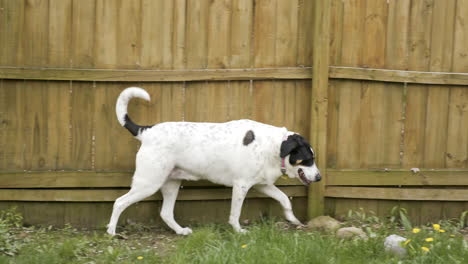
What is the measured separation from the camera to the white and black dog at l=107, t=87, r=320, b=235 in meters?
5.14

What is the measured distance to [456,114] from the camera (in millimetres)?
5805

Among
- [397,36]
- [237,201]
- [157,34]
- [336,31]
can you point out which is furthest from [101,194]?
[397,36]

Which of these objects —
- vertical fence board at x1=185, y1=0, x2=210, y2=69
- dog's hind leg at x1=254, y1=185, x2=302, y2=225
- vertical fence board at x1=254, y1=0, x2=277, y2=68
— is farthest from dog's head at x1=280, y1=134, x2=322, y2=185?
vertical fence board at x1=185, y1=0, x2=210, y2=69

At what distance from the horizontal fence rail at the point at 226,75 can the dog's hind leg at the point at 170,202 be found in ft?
3.19

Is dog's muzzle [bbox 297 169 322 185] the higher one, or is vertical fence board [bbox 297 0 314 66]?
vertical fence board [bbox 297 0 314 66]

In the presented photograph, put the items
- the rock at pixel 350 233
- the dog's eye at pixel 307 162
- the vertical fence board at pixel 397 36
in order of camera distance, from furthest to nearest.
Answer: the vertical fence board at pixel 397 36
the dog's eye at pixel 307 162
the rock at pixel 350 233

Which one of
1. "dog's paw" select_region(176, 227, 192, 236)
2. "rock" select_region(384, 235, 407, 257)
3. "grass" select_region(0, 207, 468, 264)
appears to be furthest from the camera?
"dog's paw" select_region(176, 227, 192, 236)

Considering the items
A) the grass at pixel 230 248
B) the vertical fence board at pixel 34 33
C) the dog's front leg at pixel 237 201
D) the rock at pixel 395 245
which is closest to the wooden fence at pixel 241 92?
the vertical fence board at pixel 34 33

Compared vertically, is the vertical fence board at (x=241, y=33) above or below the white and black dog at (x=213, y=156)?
above

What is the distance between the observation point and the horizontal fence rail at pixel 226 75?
5.29m

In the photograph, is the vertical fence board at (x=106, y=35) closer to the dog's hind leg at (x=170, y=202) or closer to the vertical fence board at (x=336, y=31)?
the dog's hind leg at (x=170, y=202)

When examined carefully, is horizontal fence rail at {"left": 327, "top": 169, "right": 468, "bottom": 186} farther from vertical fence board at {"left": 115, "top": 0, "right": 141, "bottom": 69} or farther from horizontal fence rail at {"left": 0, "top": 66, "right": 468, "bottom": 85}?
vertical fence board at {"left": 115, "top": 0, "right": 141, "bottom": 69}

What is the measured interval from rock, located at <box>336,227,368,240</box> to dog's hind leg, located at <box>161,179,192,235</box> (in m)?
1.35

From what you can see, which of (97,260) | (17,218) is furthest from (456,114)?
(17,218)
